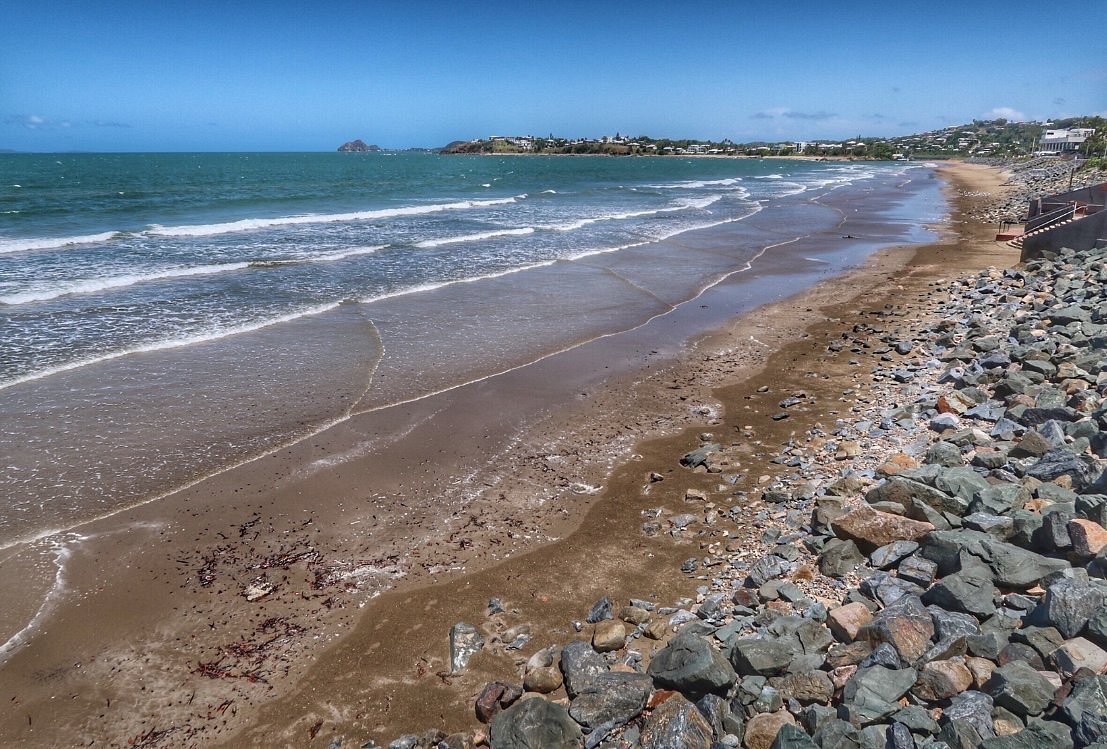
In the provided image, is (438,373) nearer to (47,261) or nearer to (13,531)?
(13,531)

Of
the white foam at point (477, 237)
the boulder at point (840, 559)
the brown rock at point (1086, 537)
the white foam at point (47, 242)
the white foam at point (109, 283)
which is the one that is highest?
the white foam at point (47, 242)

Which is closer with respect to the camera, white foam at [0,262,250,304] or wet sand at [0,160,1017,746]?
wet sand at [0,160,1017,746]

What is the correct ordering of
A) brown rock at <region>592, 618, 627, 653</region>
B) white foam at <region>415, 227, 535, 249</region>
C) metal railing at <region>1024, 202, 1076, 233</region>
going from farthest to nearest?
white foam at <region>415, 227, 535, 249</region>, metal railing at <region>1024, 202, 1076, 233</region>, brown rock at <region>592, 618, 627, 653</region>

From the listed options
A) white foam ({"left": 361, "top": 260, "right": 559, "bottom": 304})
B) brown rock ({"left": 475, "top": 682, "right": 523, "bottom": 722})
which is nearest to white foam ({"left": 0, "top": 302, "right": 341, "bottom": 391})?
white foam ({"left": 361, "top": 260, "right": 559, "bottom": 304})

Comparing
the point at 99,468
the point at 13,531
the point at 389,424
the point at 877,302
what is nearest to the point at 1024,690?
the point at 389,424

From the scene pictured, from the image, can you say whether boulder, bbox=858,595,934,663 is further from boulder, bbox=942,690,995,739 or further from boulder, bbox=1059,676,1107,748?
boulder, bbox=1059,676,1107,748

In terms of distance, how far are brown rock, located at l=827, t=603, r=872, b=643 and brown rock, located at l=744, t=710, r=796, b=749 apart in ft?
2.75

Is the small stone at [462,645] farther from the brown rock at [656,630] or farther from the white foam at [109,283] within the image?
the white foam at [109,283]

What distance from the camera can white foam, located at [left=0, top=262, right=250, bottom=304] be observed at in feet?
51.4

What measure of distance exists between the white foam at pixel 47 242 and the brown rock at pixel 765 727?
→ 28.5 m

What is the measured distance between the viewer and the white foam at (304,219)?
2858 centimetres

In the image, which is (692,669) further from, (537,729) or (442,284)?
(442,284)

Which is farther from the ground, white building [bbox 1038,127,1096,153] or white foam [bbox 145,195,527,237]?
white building [bbox 1038,127,1096,153]

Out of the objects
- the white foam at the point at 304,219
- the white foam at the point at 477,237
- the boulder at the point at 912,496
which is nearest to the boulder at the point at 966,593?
the boulder at the point at 912,496
